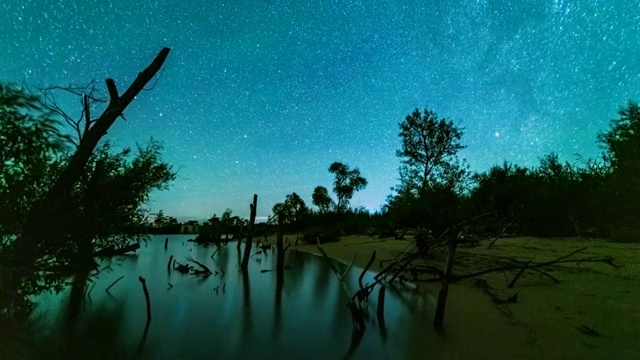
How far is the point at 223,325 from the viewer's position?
7316 mm

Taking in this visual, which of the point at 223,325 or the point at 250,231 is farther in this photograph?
the point at 250,231

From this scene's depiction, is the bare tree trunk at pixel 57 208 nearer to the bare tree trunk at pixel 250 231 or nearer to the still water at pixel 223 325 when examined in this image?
the still water at pixel 223 325

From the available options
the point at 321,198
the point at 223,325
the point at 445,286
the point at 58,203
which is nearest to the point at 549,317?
the point at 445,286

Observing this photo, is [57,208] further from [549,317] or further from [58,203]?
[549,317]

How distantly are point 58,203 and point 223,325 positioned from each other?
4049 mm

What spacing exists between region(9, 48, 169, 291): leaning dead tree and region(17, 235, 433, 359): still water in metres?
1.51

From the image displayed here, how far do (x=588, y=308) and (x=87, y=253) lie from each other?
1029cm

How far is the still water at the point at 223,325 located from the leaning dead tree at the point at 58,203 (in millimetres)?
1514

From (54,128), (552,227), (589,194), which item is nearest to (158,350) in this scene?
(54,128)

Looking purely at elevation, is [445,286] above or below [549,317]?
above

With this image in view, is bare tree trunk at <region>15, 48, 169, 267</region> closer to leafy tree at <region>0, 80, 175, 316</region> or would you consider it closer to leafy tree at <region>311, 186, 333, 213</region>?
leafy tree at <region>0, 80, 175, 316</region>

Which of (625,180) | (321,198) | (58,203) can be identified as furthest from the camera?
(321,198)

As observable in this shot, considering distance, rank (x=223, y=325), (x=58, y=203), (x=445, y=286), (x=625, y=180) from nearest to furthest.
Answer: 1. (x=445, y=286)
2. (x=58, y=203)
3. (x=223, y=325)
4. (x=625, y=180)

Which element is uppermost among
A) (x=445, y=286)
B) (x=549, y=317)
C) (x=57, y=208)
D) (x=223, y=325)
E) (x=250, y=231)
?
(x=250, y=231)
